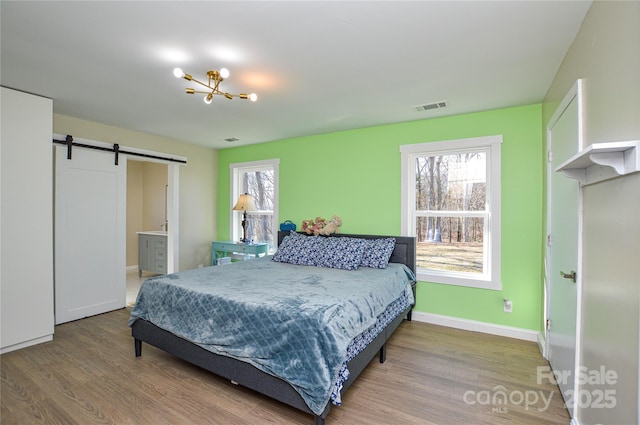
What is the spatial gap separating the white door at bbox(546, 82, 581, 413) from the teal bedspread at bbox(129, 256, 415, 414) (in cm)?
126

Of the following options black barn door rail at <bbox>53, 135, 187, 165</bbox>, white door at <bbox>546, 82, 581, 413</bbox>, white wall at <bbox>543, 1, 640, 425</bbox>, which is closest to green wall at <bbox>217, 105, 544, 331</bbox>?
white door at <bbox>546, 82, 581, 413</bbox>

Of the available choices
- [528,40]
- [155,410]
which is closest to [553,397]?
[528,40]

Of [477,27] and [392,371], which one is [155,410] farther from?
[477,27]

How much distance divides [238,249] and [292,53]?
11.2ft

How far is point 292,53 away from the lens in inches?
85.7

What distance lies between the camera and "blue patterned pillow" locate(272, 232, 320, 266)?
359 cm

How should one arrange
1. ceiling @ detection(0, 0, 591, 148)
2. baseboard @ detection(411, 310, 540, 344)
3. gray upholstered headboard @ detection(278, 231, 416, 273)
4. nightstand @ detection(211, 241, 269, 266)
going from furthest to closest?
nightstand @ detection(211, 241, 269, 266) → gray upholstered headboard @ detection(278, 231, 416, 273) → baseboard @ detection(411, 310, 540, 344) → ceiling @ detection(0, 0, 591, 148)

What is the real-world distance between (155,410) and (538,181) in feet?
12.8

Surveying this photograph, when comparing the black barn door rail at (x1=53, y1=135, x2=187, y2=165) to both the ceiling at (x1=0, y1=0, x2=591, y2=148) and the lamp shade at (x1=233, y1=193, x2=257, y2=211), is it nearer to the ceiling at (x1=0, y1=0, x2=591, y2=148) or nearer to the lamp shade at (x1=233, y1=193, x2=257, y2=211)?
the ceiling at (x1=0, y1=0, x2=591, y2=148)

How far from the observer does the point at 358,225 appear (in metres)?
4.08

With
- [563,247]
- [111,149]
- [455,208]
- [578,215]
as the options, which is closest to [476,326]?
[455,208]

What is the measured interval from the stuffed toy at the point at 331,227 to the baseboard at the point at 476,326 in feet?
4.80

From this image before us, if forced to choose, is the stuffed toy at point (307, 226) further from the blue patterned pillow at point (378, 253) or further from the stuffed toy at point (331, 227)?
the blue patterned pillow at point (378, 253)

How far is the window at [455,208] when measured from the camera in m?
3.29
